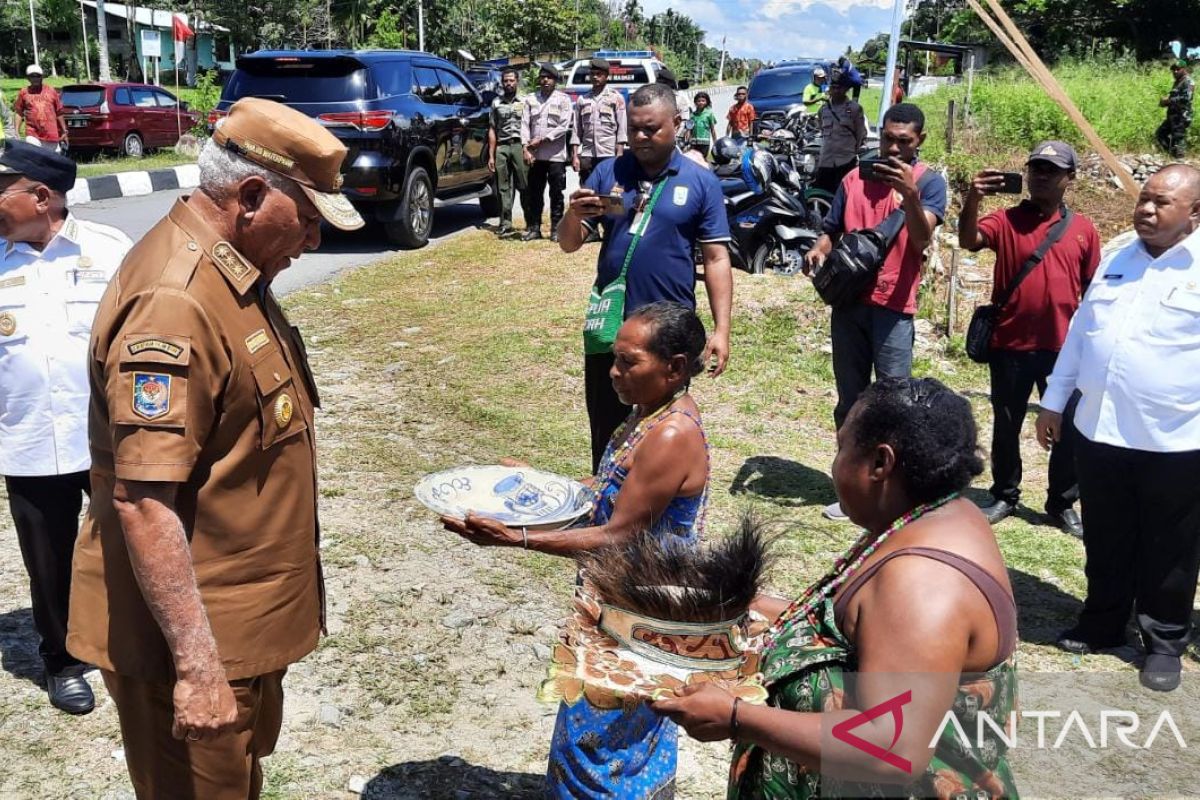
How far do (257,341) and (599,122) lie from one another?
990 centimetres

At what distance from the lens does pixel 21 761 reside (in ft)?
10.6

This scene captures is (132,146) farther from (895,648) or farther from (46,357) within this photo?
(895,648)

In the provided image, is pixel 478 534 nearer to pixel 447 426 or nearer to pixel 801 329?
pixel 447 426

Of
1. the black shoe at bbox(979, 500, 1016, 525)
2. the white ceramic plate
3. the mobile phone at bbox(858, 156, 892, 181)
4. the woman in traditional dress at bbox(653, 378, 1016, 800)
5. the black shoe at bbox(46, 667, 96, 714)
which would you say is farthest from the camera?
the black shoe at bbox(979, 500, 1016, 525)

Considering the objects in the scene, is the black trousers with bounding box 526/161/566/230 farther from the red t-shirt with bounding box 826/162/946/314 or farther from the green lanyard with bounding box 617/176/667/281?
the green lanyard with bounding box 617/176/667/281

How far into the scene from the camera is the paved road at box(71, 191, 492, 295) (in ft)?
32.8

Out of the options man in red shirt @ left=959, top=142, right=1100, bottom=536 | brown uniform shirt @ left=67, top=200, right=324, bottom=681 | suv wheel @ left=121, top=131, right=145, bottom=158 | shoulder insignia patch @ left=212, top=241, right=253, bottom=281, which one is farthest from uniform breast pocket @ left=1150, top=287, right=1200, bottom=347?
suv wheel @ left=121, top=131, right=145, bottom=158

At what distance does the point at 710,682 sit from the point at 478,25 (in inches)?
2010

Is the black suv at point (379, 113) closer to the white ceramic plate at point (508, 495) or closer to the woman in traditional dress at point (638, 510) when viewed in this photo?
the white ceramic plate at point (508, 495)

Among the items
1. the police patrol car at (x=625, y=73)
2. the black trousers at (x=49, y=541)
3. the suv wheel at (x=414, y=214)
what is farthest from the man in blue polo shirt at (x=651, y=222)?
the police patrol car at (x=625, y=73)

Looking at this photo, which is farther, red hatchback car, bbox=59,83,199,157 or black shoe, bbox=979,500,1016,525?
red hatchback car, bbox=59,83,199,157

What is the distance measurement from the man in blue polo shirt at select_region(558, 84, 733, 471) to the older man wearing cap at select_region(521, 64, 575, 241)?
275 inches

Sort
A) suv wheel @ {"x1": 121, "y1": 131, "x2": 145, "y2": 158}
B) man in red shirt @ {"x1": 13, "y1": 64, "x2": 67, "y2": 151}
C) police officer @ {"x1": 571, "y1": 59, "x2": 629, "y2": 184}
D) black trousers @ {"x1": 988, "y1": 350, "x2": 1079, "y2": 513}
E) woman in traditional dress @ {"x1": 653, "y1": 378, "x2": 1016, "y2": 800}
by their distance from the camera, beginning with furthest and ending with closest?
suv wheel @ {"x1": 121, "y1": 131, "x2": 145, "y2": 158} → man in red shirt @ {"x1": 13, "y1": 64, "x2": 67, "y2": 151} → police officer @ {"x1": 571, "y1": 59, "x2": 629, "y2": 184} → black trousers @ {"x1": 988, "y1": 350, "x2": 1079, "y2": 513} → woman in traditional dress @ {"x1": 653, "y1": 378, "x2": 1016, "y2": 800}

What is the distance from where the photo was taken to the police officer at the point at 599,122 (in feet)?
37.3
